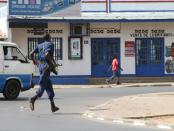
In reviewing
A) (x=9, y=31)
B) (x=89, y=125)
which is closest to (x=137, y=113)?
(x=89, y=125)

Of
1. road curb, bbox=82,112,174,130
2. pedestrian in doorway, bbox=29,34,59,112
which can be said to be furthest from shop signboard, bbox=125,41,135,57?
road curb, bbox=82,112,174,130

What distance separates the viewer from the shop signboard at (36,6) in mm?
36500

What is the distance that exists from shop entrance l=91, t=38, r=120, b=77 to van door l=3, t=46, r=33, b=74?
52.4 feet

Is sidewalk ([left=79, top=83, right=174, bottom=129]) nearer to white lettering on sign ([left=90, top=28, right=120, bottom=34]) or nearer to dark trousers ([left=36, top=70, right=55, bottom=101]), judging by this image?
dark trousers ([left=36, top=70, right=55, bottom=101])

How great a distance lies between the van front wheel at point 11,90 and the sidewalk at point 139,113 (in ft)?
14.6

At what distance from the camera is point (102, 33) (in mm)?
39031

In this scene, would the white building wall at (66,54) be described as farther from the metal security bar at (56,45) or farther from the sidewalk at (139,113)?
the sidewalk at (139,113)

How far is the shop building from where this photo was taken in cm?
3759

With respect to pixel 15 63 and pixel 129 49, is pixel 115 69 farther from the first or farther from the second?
pixel 15 63

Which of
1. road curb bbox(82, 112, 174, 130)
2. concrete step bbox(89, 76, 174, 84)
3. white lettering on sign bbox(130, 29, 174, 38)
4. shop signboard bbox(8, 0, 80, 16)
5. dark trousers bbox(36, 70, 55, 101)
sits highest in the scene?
shop signboard bbox(8, 0, 80, 16)

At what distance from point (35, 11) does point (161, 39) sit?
856cm

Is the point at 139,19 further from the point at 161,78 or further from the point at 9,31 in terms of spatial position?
the point at 9,31

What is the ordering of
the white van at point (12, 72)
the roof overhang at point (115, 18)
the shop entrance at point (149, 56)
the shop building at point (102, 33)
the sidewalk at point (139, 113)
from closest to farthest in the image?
the sidewalk at point (139, 113), the white van at point (12, 72), the roof overhang at point (115, 18), the shop building at point (102, 33), the shop entrance at point (149, 56)

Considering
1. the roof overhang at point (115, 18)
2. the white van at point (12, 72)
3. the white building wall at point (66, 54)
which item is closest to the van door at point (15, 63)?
the white van at point (12, 72)
